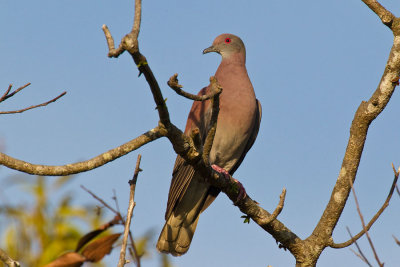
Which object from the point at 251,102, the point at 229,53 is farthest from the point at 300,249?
the point at 229,53

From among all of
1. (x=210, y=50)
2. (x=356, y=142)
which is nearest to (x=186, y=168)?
(x=356, y=142)

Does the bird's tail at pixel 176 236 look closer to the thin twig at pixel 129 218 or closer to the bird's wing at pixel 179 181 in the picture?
the bird's wing at pixel 179 181

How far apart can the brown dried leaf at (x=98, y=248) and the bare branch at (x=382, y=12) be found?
2903mm

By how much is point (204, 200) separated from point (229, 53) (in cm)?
167

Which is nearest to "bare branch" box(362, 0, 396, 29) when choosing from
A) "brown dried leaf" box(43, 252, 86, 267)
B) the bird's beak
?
the bird's beak

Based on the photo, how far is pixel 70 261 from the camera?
1.75 m

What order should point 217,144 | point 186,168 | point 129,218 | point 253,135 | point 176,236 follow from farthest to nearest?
point 253,135
point 176,236
point 217,144
point 186,168
point 129,218

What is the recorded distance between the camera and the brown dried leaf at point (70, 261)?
1743mm

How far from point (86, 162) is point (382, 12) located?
2.36 metres

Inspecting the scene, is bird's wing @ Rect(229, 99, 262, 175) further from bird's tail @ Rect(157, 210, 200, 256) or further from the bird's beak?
the bird's beak

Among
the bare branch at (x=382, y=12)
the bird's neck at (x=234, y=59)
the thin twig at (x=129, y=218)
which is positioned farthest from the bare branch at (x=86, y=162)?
the bird's neck at (x=234, y=59)

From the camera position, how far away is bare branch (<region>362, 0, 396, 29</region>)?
3961 millimetres

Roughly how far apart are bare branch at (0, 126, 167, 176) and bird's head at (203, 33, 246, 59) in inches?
114

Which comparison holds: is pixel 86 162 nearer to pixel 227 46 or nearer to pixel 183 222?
pixel 183 222
